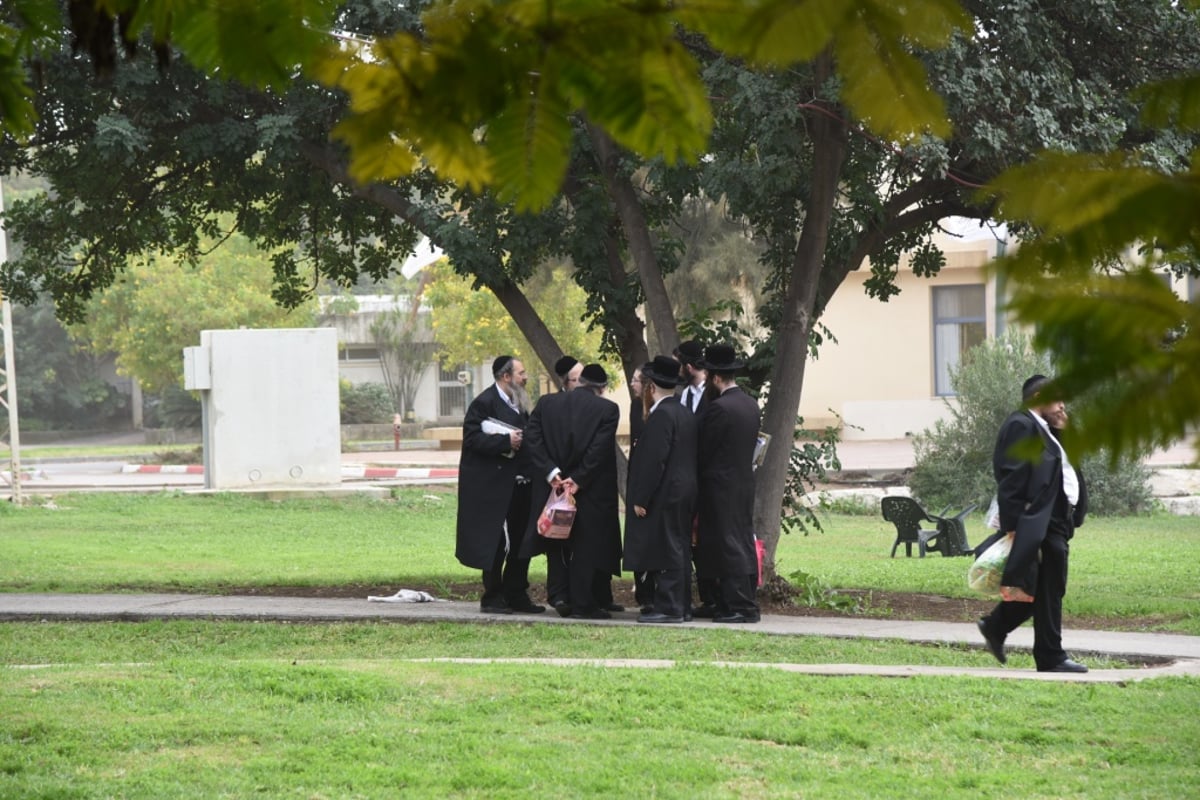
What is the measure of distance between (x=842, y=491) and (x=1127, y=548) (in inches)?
397

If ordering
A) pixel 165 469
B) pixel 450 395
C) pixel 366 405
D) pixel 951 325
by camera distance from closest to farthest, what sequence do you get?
pixel 165 469, pixel 951 325, pixel 366 405, pixel 450 395

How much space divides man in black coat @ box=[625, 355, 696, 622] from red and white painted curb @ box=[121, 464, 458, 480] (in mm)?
21631

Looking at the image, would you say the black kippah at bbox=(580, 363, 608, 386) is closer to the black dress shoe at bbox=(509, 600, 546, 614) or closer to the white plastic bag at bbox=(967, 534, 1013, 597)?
the black dress shoe at bbox=(509, 600, 546, 614)

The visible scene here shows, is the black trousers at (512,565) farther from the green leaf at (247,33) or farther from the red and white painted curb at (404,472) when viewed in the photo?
the red and white painted curb at (404,472)

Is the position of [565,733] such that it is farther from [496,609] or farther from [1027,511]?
[496,609]

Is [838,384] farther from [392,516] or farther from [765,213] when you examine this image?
[765,213]

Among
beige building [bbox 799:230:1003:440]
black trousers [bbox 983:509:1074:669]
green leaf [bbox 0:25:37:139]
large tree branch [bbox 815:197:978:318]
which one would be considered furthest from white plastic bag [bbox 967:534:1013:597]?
beige building [bbox 799:230:1003:440]

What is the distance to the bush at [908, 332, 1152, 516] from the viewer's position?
27281 millimetres

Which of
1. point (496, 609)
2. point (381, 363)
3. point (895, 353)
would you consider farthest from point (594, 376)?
point (381, 363)

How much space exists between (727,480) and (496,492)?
6.68 ft

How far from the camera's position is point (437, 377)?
6319cm

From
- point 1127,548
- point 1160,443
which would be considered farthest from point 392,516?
point 1160,443

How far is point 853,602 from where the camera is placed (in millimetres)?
13445

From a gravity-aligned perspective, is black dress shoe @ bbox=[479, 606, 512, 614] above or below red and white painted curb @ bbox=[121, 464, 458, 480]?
below
